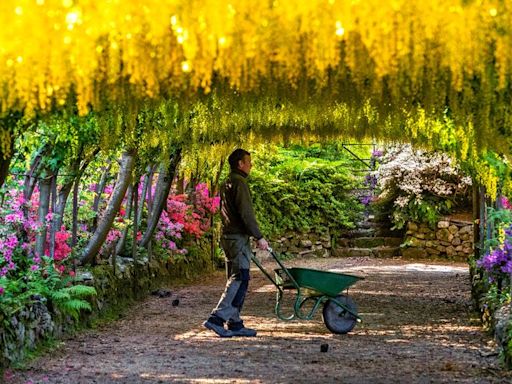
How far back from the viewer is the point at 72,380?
453 cm

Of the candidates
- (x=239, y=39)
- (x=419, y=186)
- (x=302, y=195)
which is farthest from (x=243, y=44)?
(x=302, y=195)

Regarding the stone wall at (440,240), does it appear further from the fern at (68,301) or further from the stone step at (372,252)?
the fern at (68,301)

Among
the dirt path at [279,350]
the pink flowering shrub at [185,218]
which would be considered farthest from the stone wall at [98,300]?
the pink flowering shrub at [185,218]

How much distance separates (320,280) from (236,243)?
77 cm

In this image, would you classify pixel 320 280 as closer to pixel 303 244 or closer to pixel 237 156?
pixel 237 156

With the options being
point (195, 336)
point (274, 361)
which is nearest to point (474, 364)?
point (274, 361)

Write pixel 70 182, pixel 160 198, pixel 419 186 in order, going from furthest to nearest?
pixel 419 186 → pixel 160 198 → pixel 70 182

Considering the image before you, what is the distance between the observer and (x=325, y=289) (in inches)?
247

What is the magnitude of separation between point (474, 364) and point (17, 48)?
11.7 feet

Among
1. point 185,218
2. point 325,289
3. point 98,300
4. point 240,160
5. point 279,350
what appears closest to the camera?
point 279,350

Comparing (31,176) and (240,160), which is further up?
(240,160)

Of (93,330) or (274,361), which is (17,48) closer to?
(274,361)

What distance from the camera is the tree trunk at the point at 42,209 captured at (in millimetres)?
6320

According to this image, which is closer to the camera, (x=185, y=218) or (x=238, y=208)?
(x=238, y=208)
